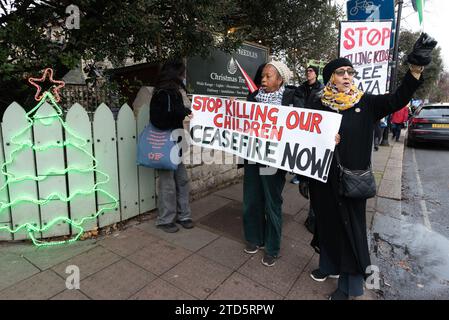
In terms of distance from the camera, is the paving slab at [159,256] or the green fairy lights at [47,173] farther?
the green fairy lights at [47,173]

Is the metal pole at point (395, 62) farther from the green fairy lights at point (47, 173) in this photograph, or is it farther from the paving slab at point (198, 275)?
the green fairy lights at point (47, 173)

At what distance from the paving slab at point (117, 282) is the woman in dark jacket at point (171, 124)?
32.7 inches

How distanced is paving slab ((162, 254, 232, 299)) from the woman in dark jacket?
724 mm

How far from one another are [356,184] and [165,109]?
2.03 metres

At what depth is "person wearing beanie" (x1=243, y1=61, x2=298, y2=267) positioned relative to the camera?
2793 mm

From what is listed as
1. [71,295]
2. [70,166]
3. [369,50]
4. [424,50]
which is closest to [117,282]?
[71,295]

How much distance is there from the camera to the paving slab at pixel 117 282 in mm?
2383

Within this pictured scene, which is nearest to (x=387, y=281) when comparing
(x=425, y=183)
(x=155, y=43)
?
(x=155, y=43)

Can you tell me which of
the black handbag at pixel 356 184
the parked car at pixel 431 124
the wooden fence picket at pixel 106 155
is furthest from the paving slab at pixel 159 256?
the parked car at pixel 431 124

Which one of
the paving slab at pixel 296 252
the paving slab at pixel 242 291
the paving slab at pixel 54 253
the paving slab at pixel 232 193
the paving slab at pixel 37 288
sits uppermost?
the paving slab at pixel 232 193

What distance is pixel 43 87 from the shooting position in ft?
11.7
